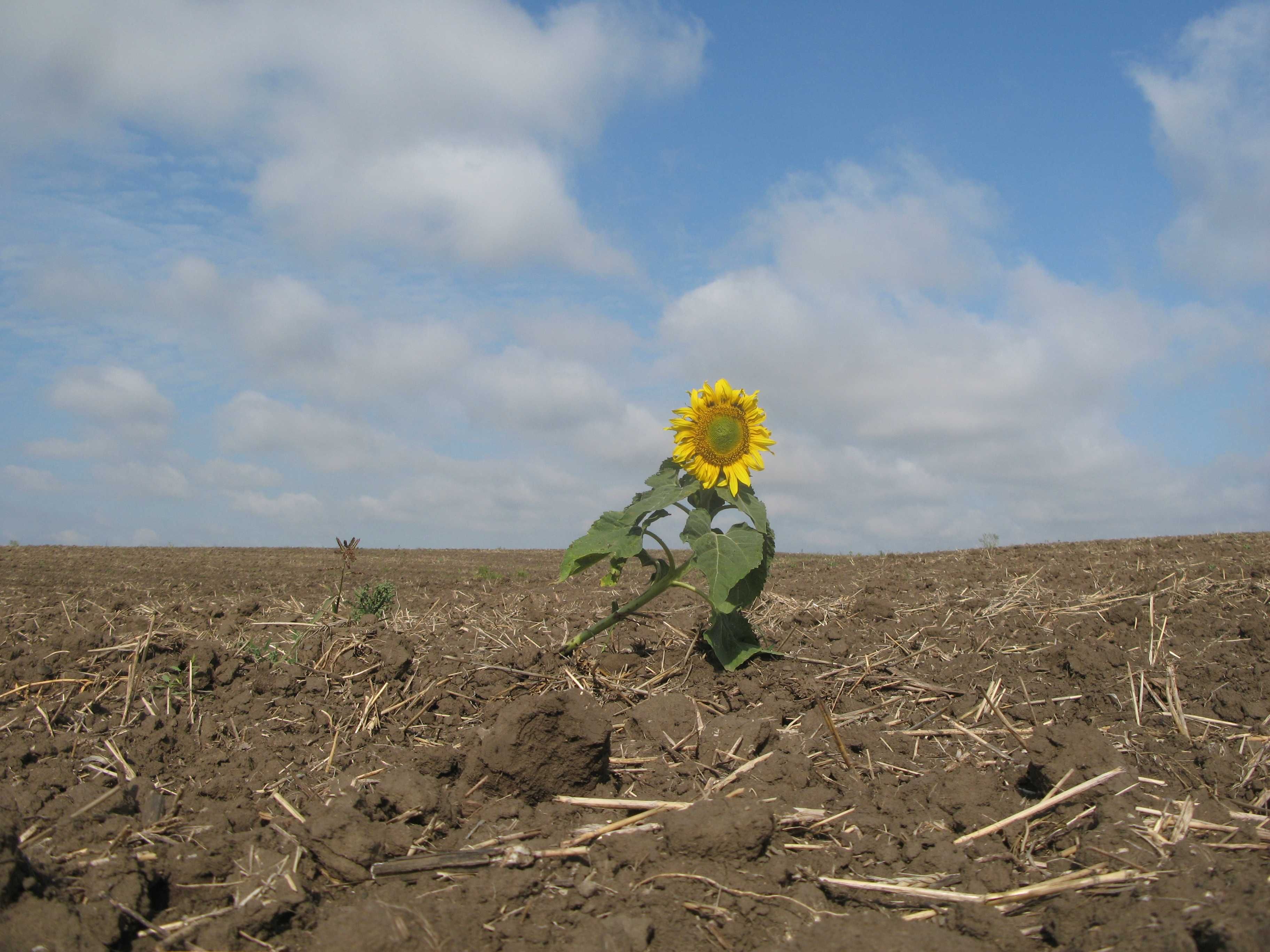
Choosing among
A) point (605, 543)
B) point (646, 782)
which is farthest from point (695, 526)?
point (646, 782)

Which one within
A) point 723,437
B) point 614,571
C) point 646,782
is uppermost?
point 723,437

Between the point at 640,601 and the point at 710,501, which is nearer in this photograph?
the point at 640,601

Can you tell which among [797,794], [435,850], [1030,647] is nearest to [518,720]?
[435,850]

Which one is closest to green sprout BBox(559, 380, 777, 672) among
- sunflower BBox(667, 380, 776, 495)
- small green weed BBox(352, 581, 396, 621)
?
sunflower BBox(667, 380, 776, 495)

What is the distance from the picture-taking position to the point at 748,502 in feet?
14.9

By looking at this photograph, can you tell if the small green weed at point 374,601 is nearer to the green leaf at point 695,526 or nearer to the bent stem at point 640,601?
the bent stem at point 640,601

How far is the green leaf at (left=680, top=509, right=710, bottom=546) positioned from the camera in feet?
14.3

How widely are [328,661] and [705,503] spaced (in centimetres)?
232

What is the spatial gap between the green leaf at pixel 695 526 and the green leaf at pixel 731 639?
Answer: 23.0 inches

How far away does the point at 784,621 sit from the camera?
Answer: 5.99 m

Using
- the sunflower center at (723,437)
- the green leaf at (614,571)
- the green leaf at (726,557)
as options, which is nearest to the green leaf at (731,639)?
the green leaf at (726,557)

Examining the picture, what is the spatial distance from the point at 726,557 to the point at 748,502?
0.47m

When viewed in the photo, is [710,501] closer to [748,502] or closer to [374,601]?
[748,502]

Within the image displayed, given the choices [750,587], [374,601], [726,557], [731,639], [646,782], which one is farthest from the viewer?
[374,601]
